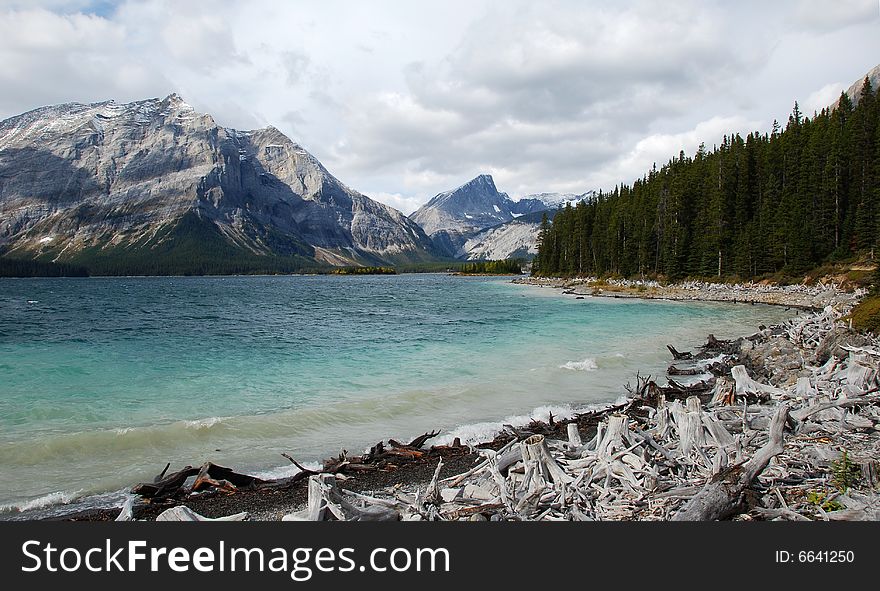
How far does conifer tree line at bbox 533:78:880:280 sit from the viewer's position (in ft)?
220

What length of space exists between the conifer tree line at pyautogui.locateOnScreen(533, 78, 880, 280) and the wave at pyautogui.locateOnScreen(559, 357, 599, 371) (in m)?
45.4

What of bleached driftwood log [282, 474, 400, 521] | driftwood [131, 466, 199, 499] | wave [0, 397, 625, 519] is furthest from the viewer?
driftwood [131, 466, 199, 499]

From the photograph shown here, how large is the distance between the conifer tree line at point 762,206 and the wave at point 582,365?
149 feet

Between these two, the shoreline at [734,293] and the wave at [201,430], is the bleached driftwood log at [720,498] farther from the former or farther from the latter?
the shoreline at [734,293]

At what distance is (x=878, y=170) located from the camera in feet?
212

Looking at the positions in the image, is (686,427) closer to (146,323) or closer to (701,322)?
(701,322)

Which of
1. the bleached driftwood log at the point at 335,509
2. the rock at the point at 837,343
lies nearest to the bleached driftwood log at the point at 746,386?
the rock at the point at 837,343

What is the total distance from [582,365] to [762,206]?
72683 mm

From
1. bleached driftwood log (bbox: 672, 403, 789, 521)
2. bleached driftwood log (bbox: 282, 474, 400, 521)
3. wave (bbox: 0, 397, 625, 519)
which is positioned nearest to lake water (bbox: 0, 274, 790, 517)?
wave (bbox: 0, 397, 625, 519)

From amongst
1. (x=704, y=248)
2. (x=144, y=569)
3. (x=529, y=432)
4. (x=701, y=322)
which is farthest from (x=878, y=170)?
(x=144, y=569)

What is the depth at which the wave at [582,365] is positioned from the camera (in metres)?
24.3

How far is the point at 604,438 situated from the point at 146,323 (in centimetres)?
5090

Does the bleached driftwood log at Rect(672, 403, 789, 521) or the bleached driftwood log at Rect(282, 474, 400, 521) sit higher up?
the bleached driftwood log at Rect(672, 403, 789, 521)

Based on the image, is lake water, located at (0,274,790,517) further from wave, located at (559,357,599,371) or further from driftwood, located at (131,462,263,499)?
driftwood, located at (131,462,263,499)
